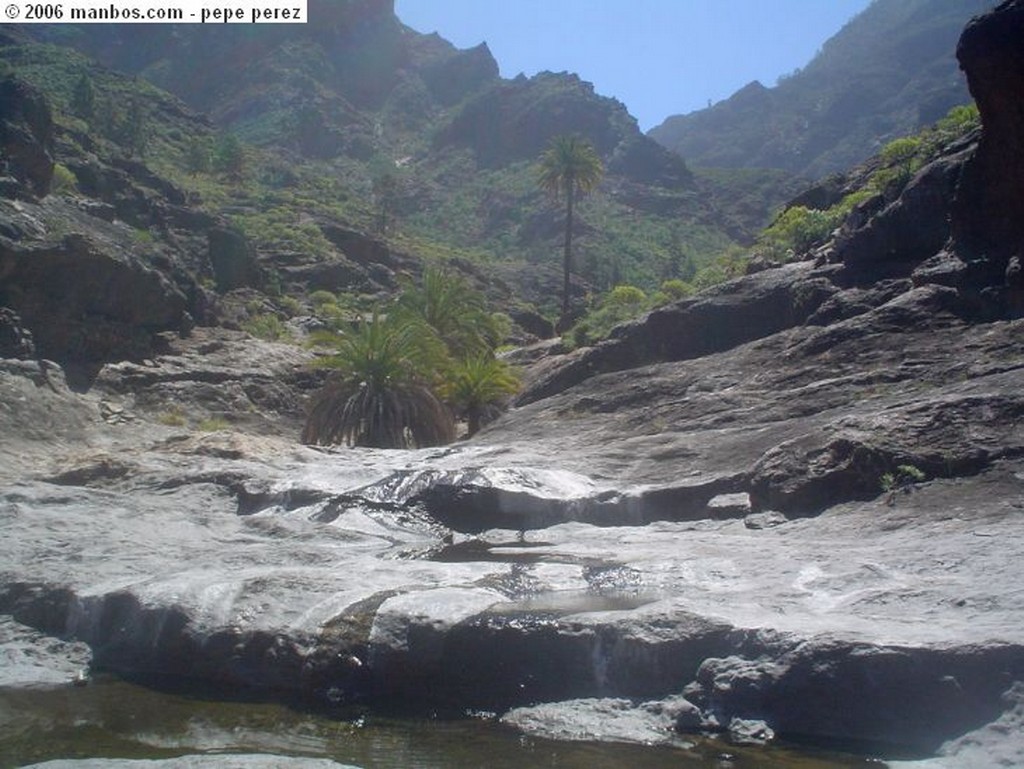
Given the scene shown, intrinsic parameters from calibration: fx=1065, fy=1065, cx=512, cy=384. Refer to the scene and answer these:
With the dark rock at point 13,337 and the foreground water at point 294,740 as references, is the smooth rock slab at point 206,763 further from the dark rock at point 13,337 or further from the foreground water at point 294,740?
the dark rock at point 13,337

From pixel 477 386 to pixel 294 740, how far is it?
949 inches

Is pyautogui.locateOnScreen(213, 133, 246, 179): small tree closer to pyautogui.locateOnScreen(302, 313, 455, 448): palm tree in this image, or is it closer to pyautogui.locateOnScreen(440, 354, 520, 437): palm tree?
pyautogui.locateOnScreen(302, 313, 455, 448): palm tree

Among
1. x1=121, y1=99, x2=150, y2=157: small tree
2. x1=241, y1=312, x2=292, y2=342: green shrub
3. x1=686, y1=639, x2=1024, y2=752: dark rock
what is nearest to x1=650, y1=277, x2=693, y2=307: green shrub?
x1=241, y1=312, x2=292, y2=342: green shrub

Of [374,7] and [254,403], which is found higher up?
[374,7]

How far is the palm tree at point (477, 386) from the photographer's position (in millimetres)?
32406

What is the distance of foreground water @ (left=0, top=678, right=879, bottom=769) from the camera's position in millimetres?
7840

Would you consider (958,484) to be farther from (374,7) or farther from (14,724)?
(374,7)

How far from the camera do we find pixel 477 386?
32438mm

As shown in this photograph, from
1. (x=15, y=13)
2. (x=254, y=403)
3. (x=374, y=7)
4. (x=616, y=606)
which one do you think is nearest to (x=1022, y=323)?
(x=616, y=606)

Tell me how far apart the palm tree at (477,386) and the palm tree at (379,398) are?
63cm

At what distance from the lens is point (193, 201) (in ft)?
191

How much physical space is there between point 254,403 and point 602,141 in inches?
3806

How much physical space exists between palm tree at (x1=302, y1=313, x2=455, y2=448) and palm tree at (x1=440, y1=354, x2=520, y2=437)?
63 cm

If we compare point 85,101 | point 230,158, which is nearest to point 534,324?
point 230,158
